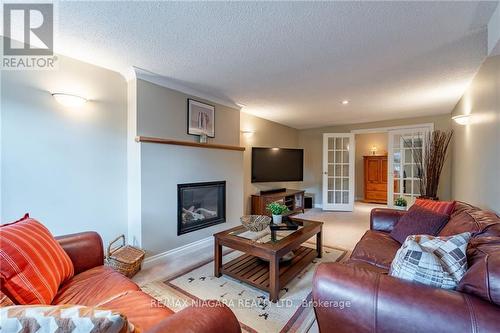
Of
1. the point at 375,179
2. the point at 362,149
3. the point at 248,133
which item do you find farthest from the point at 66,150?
the point at 362,149

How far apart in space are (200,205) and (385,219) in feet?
7.51

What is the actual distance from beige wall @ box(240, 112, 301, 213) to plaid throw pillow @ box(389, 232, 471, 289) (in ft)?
11.1

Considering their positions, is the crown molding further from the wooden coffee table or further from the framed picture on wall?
the wooden coffee table

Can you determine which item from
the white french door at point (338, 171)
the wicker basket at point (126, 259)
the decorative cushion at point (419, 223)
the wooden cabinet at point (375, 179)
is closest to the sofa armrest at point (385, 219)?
the decorative cushion at point (419, 223)

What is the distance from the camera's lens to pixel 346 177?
545 cm

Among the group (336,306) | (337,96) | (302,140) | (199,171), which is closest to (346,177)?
(302,140)

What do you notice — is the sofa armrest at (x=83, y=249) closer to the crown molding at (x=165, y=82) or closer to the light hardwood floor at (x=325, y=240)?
the light hardwood floor at (x=325, y=240)

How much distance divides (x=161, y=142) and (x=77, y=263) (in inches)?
57.7

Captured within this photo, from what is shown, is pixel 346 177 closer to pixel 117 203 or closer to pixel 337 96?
pixel 337 96

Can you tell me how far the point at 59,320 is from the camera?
21.5 inches

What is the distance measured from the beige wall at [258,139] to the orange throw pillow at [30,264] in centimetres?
330

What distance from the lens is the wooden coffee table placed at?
180 centimetres

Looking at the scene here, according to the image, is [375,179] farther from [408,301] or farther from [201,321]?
[201,321]

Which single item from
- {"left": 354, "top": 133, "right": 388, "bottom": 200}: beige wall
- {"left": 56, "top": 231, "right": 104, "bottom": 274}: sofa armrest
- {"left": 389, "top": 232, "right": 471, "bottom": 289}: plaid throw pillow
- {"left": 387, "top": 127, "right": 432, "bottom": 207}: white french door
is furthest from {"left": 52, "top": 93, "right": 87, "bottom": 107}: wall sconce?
{"left": 354, "top": 133, "right": 388, "bottom": 200}: beige wall
